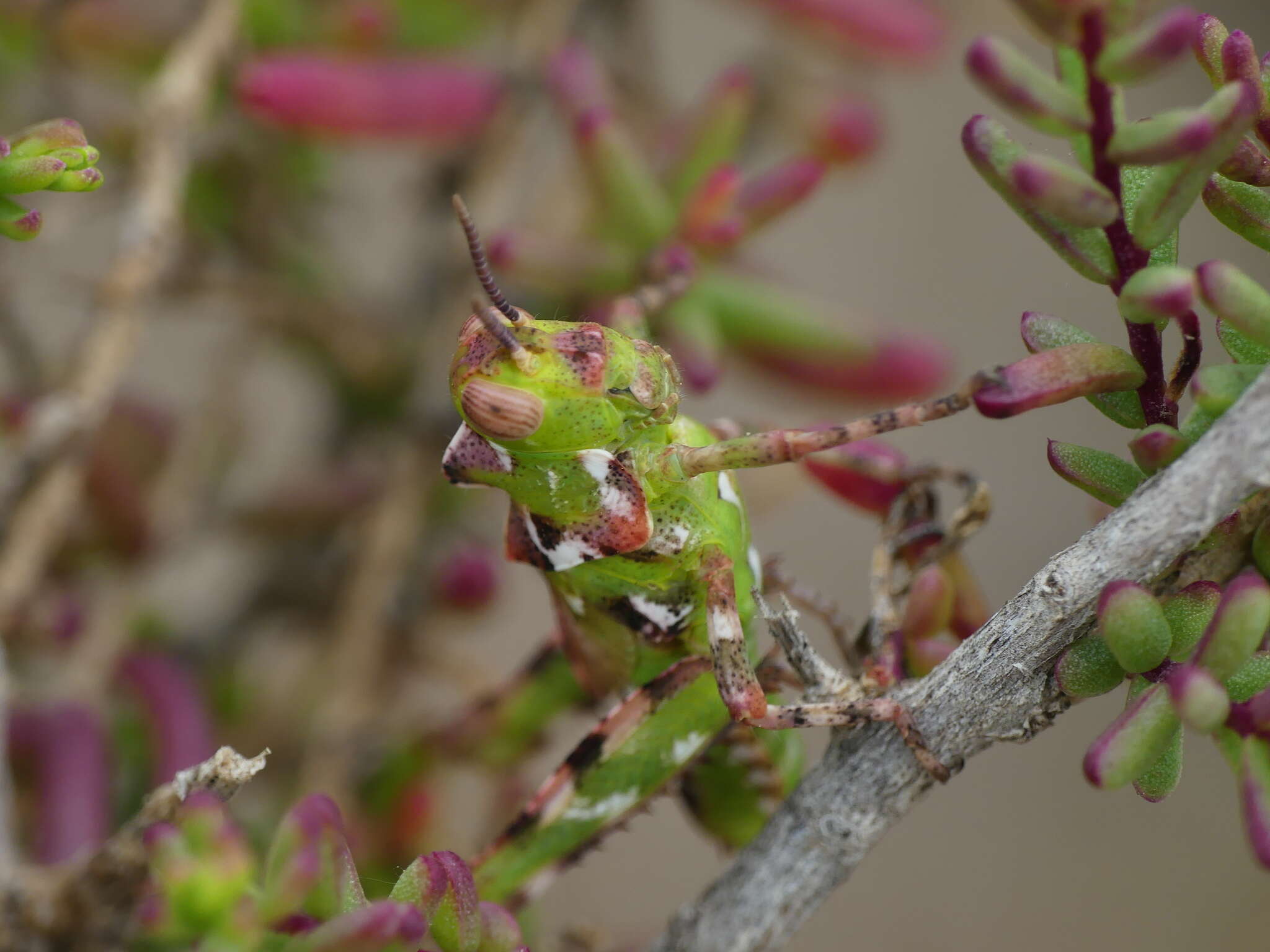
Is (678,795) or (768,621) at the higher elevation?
(768,621)

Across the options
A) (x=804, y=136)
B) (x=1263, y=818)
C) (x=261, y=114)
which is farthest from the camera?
(x=804, y=136)

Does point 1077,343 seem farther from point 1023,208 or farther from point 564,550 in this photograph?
point 564,550

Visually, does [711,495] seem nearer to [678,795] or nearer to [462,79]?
[678,795]

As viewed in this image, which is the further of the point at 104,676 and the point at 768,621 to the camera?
the point at 104,676

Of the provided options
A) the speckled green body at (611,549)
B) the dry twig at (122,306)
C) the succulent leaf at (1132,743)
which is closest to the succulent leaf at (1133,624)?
the succulent leaf at (1132,743)

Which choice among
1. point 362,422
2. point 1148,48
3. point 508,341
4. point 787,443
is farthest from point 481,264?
point 362,422

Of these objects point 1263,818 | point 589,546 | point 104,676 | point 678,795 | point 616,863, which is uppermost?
point 1263,818

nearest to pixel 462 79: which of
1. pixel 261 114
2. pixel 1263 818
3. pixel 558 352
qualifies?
pixel 261 114

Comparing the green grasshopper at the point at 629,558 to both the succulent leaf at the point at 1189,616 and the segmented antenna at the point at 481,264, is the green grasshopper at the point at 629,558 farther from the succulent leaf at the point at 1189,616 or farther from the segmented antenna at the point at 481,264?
the succulent leaf at the point at 1189,616
